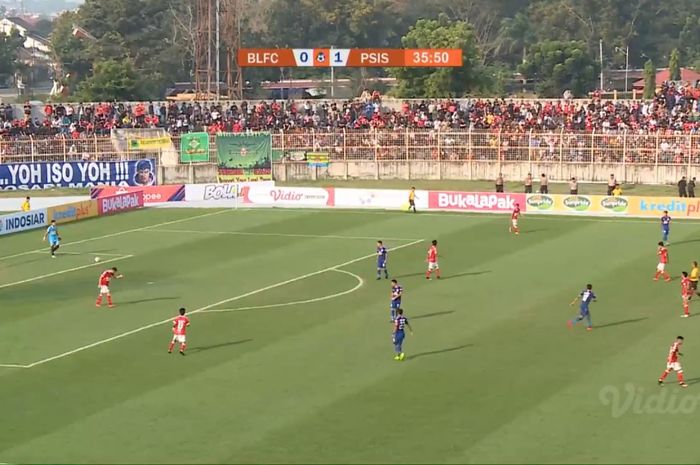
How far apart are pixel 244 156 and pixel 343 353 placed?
41.1 meters

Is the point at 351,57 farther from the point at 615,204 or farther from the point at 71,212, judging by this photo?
the point at 615,204

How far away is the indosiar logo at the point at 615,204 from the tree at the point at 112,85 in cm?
4421

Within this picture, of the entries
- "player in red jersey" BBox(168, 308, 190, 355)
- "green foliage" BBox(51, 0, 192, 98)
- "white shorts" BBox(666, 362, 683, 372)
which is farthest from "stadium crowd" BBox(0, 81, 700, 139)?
"white shorts" BBox(666, 362, 683, 372)

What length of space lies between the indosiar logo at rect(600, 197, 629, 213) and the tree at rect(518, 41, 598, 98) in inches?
1796

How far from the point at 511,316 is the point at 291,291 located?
342 inches

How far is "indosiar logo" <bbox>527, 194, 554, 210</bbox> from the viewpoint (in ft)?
210

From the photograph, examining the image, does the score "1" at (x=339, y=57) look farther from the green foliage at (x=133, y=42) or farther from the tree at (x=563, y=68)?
the green foliage at (x=133, y=42)

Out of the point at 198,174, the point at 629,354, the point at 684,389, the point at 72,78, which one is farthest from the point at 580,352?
the point at 72,78

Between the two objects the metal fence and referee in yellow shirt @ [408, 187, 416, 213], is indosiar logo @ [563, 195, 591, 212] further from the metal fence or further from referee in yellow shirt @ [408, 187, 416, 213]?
the metal fence

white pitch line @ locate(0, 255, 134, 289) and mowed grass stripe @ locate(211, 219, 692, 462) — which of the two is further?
white pitch line @ locate(0, 255, 134, 289)

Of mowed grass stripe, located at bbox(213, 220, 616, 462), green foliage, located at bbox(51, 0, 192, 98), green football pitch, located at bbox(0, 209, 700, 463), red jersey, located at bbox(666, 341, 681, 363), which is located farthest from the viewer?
green foliage, located at bbox(51, 0, 192, 98)

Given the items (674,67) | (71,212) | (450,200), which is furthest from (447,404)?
(674,67)

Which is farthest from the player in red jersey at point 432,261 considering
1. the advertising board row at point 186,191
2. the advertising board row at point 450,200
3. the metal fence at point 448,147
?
the metal fence at point 448,147

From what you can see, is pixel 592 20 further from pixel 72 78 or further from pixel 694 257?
pixel 694 257
